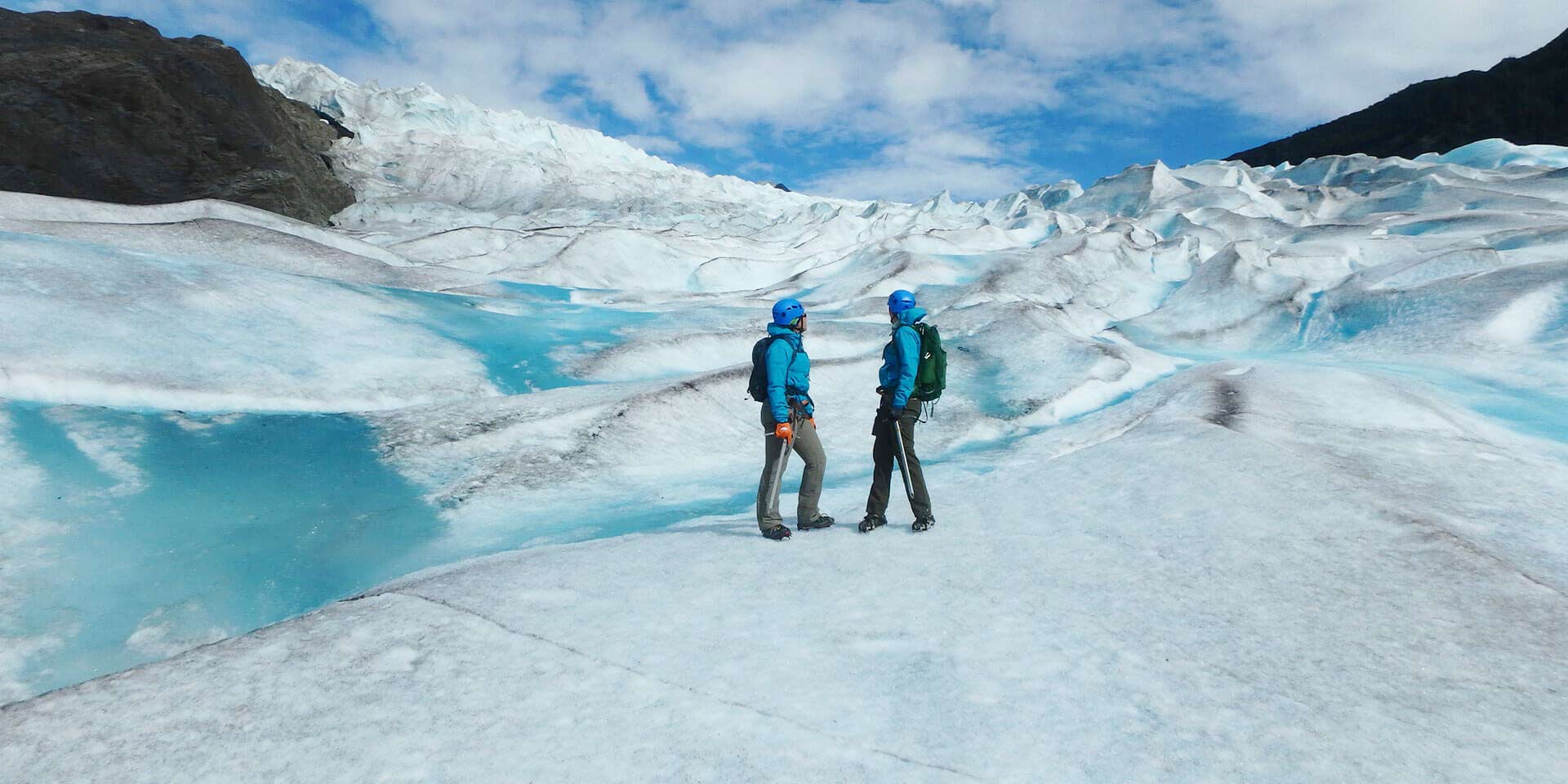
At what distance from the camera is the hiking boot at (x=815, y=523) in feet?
17.1

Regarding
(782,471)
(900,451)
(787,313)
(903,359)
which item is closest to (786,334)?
(787,313)

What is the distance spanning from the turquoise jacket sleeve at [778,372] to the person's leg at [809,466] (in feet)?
0.96

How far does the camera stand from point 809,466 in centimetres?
514

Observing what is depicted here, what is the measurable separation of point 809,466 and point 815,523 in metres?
0.44

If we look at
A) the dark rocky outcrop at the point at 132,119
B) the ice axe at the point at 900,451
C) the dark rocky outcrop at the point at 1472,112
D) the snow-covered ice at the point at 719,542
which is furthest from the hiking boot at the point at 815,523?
the dark rocky outcrop at the point at 1472,112

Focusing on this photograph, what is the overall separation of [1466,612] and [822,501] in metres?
4.16

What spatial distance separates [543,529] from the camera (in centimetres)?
616

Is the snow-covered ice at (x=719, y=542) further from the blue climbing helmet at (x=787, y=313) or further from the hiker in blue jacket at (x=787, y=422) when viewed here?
the blue climbing helmet at (x=787, y=313)

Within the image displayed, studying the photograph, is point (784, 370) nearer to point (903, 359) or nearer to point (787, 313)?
point (787, 313)

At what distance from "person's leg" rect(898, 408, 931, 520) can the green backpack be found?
0.14 meters

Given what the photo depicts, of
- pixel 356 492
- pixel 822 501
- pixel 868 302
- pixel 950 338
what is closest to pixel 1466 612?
pixel 822 501

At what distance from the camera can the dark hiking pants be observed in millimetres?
4988

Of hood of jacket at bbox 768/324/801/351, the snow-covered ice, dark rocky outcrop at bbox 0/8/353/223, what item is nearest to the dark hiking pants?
the snow-covered ice

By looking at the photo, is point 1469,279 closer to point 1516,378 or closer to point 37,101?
point 1516,378
